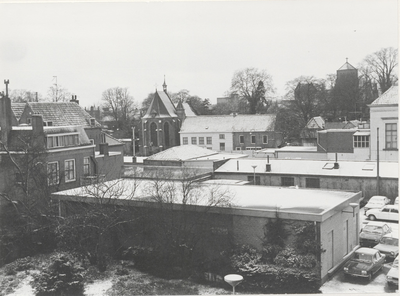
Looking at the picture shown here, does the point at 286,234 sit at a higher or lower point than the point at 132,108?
lower

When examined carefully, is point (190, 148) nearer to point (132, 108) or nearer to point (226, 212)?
point (226, 212)

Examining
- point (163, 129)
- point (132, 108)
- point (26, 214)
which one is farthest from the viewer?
point (132, 108)

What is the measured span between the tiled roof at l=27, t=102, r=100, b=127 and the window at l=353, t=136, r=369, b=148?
30153mm

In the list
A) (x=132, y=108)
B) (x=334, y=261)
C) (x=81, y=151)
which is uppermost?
(x=132, y=108)

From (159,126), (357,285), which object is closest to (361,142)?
(357,285)

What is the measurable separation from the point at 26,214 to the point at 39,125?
8.14 meters

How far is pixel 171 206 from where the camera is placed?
71.2ft

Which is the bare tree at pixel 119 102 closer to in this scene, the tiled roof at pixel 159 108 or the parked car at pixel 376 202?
the tiled roof at pixel 159 108

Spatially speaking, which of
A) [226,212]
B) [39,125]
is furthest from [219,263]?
[39,125]

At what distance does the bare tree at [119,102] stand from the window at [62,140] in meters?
55.3

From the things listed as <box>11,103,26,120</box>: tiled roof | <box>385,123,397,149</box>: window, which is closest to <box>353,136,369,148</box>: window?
<box>385,123,397,149</box>: window

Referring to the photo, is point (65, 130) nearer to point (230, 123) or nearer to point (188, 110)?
point (230, 123)

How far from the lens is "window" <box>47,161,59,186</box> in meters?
29.4

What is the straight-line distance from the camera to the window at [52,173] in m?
29.4
